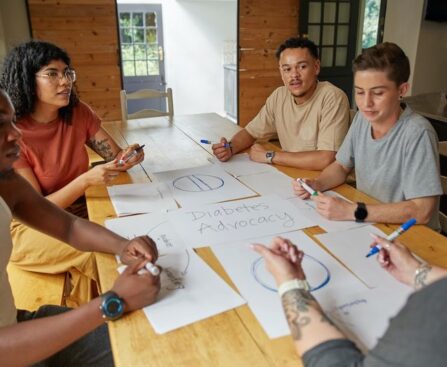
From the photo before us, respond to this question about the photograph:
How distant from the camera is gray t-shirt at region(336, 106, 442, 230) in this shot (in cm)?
129

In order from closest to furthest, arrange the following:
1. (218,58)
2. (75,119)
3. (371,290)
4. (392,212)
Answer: (371,290), (392,212), (75,119), (218,58)

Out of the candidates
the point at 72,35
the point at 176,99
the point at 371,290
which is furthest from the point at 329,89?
the point at 176,99

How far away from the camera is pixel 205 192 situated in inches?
58.8

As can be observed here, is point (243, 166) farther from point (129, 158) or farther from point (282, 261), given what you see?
point (282, 261)

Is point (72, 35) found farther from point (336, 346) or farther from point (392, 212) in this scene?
point (336, 346)

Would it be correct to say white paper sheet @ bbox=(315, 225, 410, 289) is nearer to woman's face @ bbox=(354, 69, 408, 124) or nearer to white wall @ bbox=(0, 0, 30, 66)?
woman's face @ bbox=(354, 69, 408, 124)

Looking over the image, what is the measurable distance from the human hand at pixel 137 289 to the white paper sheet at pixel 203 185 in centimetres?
50

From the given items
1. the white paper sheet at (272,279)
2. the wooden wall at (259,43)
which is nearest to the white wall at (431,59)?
the wooden wall at (259,43)

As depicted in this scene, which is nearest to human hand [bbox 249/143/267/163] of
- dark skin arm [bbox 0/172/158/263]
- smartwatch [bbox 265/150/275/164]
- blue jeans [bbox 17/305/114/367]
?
smartwatch [bbox 265/150/275/164]

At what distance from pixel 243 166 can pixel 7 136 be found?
1042mm

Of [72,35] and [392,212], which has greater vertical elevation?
[72,35]

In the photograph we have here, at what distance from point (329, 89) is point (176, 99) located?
16.6 feet

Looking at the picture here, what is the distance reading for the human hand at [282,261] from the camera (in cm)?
81

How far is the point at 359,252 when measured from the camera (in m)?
1.04
